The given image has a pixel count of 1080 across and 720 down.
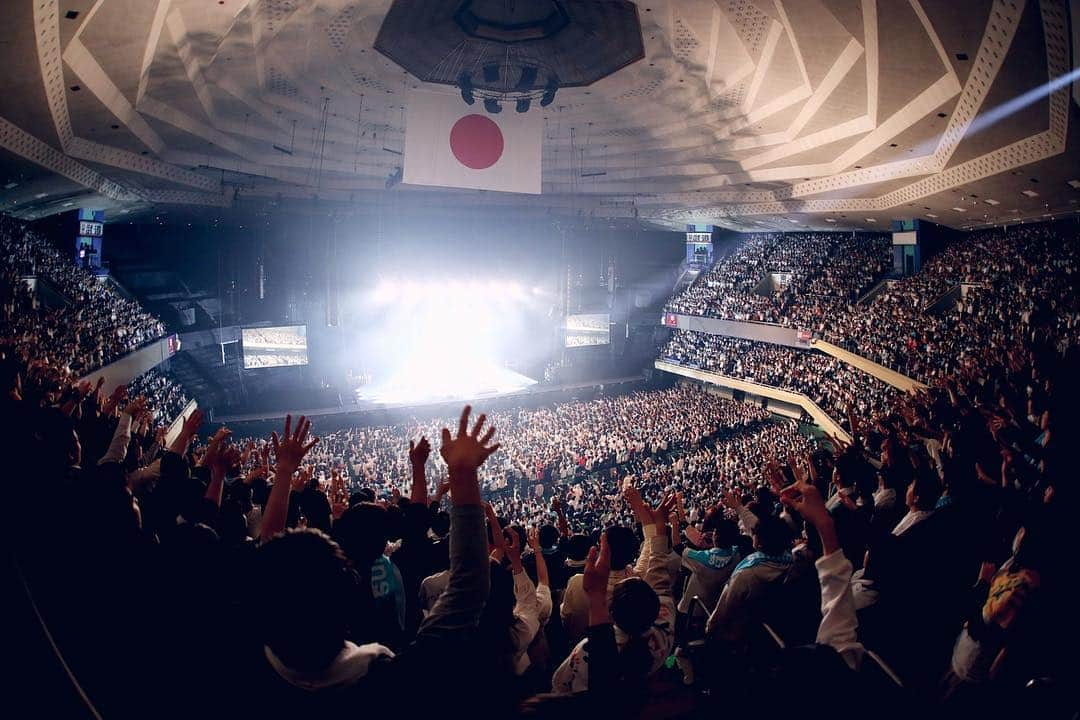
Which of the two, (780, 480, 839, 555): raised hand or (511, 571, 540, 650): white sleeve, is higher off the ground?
(780, 480, 839, 555): raised hand

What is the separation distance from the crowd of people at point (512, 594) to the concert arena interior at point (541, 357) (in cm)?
2

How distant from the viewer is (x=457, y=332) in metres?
30.1

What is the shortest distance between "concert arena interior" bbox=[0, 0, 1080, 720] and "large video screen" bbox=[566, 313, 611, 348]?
0.18 metres

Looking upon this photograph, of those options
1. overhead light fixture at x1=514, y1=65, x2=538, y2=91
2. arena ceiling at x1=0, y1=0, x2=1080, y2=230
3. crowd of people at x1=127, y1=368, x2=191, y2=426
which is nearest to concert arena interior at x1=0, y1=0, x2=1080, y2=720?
arena ceiling at x1=0, y1=0, x2=1080, y2=230

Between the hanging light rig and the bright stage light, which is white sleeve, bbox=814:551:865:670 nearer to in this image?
the hanging light rig

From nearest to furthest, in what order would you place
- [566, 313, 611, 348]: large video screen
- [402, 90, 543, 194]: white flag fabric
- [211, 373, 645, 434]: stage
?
[402, 90, 543, 194]: white flag fabric
[211, 373, 645, 434]: stage
[566, 313, 611, 348]: large video screen

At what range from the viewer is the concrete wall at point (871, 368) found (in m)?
16.8

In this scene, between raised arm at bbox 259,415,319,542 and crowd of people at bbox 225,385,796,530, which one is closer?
raised arm at bbox 259,415,319,542

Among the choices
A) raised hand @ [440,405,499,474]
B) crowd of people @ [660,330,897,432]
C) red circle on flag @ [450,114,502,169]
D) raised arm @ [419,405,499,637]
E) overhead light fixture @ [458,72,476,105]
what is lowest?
crowd of people @ [660,330,897,432]

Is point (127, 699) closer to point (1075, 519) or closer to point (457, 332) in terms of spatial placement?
point (1075, 519)

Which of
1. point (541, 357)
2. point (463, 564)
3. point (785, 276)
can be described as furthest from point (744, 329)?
point (463, 564)

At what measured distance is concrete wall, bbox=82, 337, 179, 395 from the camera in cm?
1520

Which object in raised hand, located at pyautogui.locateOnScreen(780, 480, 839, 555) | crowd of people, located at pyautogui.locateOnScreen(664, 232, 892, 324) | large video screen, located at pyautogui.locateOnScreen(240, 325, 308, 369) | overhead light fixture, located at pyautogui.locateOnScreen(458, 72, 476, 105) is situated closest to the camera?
raised hand, located at pyautogui.locateOnScreen(780, 480, 839, 555)

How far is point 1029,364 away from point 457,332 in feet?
78.1
